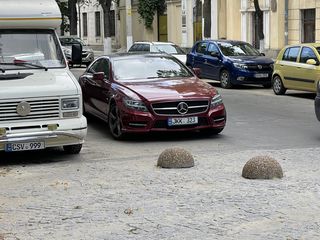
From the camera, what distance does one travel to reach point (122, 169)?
27.7ft

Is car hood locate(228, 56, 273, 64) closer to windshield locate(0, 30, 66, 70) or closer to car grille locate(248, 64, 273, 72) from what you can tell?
car grille locate(248, 64, 273, 72)

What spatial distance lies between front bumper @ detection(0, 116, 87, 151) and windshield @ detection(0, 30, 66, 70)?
1299 mm

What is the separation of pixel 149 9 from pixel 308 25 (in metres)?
18.3

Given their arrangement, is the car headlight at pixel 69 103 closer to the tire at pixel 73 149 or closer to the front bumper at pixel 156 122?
the tire at pixel 73 149

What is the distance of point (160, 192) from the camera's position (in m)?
7.09

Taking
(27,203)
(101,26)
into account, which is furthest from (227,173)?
(101,26)

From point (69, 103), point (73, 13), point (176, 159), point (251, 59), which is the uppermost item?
point (73, 13)

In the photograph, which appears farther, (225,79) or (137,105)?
(225,79)

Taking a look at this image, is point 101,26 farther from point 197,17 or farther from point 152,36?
point 197,17

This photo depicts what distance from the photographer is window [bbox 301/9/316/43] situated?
2944 centimetres

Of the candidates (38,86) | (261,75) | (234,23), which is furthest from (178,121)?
(234,23)

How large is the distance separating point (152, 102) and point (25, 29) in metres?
2.39

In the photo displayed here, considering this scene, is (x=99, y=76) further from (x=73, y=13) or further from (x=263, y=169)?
(x=73, y=13)

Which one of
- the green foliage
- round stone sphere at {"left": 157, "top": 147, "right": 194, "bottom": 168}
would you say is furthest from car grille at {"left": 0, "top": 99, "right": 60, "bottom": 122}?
the green foliage
